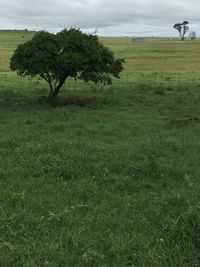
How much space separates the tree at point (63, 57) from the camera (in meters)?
22.2

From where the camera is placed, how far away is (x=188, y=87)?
1206 inches

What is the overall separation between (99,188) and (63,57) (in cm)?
1349

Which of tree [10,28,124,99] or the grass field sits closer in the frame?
the grass field

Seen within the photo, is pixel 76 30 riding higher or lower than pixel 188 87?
higher

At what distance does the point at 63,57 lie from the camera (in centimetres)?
2209

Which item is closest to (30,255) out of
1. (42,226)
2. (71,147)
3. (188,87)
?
(42,226)

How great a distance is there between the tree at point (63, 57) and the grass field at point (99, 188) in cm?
308

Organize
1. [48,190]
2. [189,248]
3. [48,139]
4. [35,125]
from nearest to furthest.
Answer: [189,248] < [48,190] < [48,139] < [35,125]

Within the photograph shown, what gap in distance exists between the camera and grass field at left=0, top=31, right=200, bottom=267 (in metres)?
6.46

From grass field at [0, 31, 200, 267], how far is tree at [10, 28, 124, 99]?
121 inches

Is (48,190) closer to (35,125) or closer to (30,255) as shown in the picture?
(30,255)

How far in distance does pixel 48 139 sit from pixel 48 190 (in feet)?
16.0

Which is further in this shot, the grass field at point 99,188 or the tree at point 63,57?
the tree at point 63,57

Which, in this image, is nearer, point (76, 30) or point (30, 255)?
point (30, 255)
